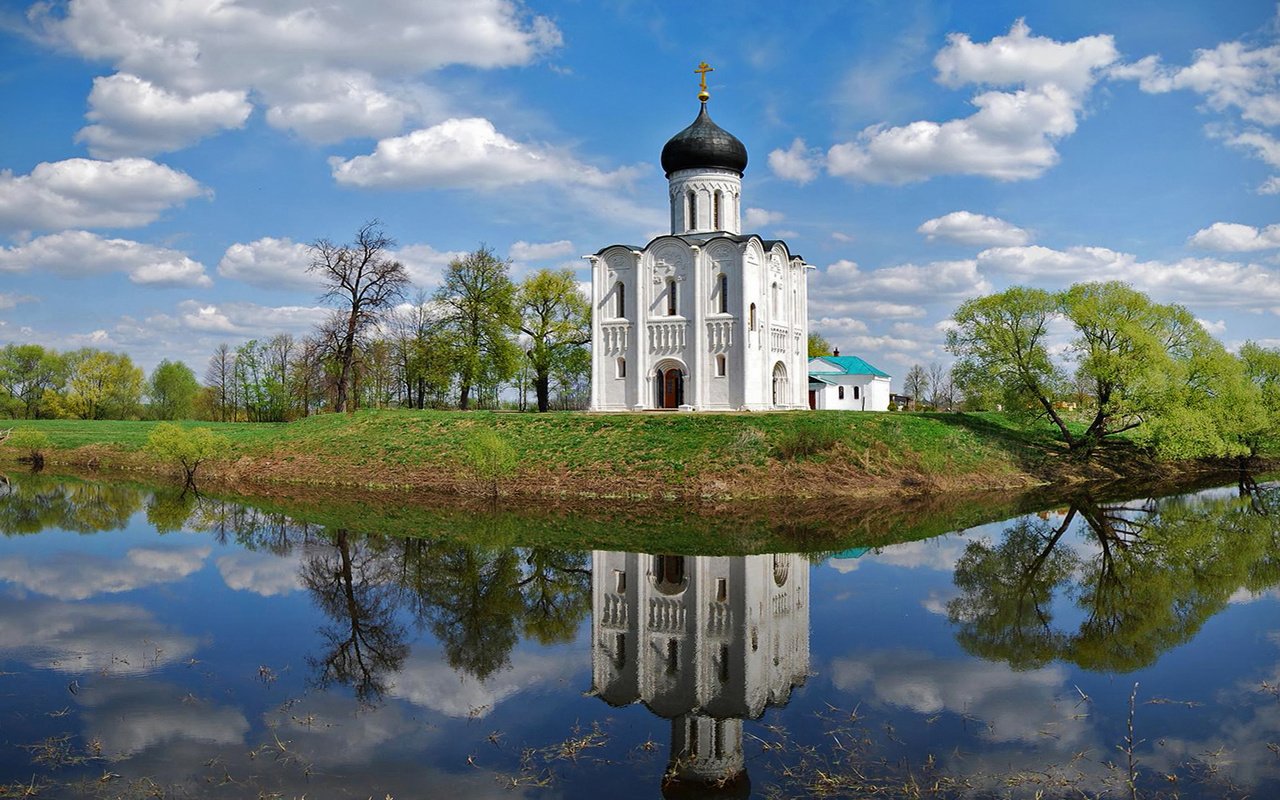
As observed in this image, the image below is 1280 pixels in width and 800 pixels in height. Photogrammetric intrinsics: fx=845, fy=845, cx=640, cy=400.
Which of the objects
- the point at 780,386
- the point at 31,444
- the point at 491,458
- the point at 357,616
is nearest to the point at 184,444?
the point at 491,458

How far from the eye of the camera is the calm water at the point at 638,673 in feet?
23.6

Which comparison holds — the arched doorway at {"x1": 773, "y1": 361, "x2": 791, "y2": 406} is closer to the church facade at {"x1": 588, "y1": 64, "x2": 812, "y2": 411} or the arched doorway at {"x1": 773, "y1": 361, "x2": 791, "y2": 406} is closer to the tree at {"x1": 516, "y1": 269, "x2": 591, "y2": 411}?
the church facade at {"x1": 588, "y1": 64, "x2": 812, "y2": 411}

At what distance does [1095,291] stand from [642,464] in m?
20.4

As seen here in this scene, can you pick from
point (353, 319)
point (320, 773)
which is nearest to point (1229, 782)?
point (320, 773)

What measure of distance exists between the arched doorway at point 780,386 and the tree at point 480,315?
15.3 m

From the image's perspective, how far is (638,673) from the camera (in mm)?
9852

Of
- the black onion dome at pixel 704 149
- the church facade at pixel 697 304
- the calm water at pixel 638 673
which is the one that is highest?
the black onion dome at pixel 704 149

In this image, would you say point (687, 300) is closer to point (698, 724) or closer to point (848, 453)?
point (848, 453)

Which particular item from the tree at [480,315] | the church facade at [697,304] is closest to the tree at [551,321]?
the tree at [480,315]

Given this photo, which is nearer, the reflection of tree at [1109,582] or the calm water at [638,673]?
the calm water at [638,673]

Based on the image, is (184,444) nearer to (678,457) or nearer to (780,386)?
(678,457)

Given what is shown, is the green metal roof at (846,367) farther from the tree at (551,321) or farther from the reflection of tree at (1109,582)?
the reflection of tree at (1109,582)

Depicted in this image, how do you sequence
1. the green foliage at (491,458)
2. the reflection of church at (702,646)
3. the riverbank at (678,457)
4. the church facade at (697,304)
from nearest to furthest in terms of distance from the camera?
the reflection of church at (702,646) → the riverbank at (678,457) → the green foliage at (491,458) → the church facade at (697,304)

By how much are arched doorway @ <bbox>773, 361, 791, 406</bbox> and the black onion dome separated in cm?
892
